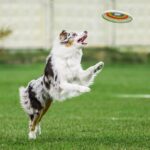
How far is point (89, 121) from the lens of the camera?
12133 mm

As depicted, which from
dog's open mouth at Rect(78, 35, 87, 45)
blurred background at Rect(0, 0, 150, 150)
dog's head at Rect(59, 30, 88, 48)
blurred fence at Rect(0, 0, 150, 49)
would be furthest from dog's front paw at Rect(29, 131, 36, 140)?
blurred fence at Rect(0, 0, 150, 49)

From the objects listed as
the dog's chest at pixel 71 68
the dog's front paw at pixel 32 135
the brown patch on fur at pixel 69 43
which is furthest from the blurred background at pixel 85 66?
the brown patch on fur at pixel 69 43

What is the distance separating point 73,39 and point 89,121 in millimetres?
3457

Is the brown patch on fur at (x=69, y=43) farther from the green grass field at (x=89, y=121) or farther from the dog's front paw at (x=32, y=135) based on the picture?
the dog's front paw at (x=32, y=135)

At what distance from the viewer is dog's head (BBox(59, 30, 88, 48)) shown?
8820mm

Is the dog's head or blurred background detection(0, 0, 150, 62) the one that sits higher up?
the dog's head

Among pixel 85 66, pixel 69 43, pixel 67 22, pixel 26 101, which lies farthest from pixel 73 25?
pixel 69 43

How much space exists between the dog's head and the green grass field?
1.15 meters

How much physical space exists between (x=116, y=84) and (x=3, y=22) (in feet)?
27.7

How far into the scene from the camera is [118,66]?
2877cm

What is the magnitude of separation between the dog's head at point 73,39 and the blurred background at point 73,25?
19.1 meters

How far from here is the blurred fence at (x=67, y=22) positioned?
28453 millimetres

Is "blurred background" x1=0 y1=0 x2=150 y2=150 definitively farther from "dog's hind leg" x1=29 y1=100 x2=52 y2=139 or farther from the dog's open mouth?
the dog's open mouth

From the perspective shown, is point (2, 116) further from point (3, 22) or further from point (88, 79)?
point (3, 22)
